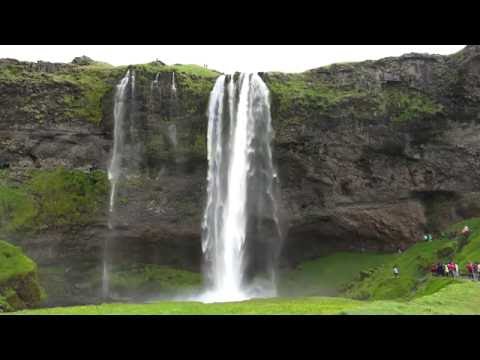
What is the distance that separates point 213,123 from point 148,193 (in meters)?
9.60

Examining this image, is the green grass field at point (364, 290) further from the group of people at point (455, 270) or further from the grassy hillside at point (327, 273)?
the group of people at point (455, 270)

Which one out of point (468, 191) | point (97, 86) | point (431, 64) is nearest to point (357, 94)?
point (431, 64)

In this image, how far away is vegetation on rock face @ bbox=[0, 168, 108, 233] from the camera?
156 feet

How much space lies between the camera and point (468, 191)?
161 feet

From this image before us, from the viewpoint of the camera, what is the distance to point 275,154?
49.2 metres

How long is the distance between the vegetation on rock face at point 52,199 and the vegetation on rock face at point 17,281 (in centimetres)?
1402

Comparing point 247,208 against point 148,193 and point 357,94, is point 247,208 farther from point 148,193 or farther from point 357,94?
point 357,94

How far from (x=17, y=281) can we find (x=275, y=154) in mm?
26737

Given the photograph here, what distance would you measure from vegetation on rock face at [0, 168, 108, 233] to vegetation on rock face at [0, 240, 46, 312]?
552 inches

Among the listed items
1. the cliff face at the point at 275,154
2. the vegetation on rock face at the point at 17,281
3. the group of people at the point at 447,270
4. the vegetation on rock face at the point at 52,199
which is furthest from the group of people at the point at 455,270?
the vegetation on rock face at the point at 52,199

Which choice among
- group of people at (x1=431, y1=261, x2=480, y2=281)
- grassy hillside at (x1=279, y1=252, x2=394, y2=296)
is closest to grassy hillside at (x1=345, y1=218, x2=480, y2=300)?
group of people at (x1=431, y1=261, x2=480, y2=281)
